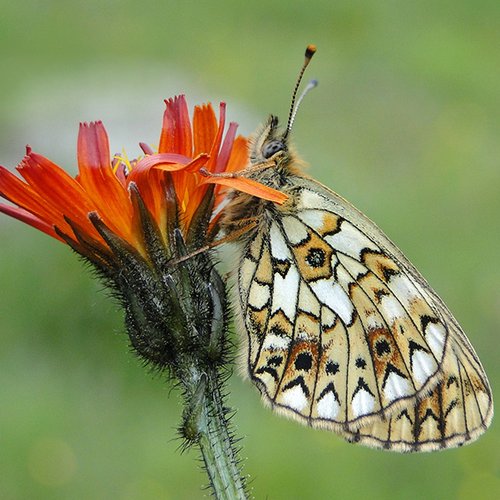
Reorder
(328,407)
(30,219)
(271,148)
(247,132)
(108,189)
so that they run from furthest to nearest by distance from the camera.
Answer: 1. (247,132)
2. (271,148)
3. (328,407)
4. (30,219)
5. (108,189)

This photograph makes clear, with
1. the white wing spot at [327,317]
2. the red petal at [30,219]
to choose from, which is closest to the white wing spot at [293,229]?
the white wing spot at [327,317]

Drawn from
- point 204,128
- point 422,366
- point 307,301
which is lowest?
point 422,366

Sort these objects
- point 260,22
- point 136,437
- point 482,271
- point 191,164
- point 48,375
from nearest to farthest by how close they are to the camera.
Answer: point 191,164, point 136,437, point 48,375, point 482,271, point 260,22

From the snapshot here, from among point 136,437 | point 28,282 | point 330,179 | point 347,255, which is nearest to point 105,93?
point 330,179

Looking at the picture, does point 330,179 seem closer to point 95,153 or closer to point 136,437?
point 136,437

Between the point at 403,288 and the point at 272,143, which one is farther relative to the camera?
the point at 272,143

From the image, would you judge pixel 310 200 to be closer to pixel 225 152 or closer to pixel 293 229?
pixel 293 229

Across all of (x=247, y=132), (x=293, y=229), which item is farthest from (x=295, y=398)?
(x=247, y=132)
